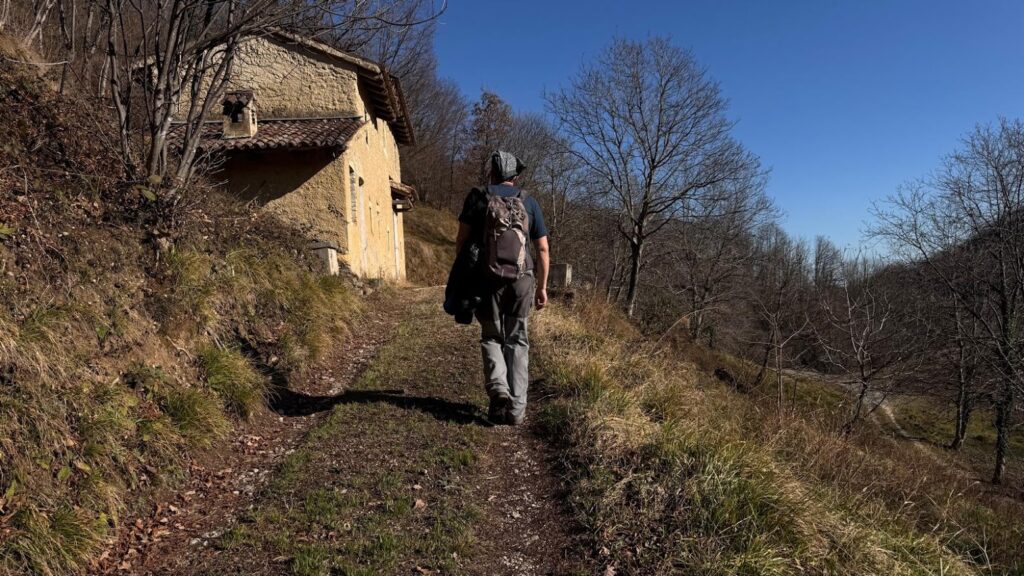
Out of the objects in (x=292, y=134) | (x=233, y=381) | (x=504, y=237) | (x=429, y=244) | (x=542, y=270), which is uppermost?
(x=292, y=134)

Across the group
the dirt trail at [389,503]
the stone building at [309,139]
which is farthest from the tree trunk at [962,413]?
the stone building at [309,139]

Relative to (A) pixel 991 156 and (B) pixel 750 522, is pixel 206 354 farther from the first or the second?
(A) pixel 991 156

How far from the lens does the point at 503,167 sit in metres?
3.83

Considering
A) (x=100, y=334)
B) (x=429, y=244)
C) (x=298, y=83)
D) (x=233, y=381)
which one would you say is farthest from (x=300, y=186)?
(x=429, y=244)

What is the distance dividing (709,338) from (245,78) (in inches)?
1039

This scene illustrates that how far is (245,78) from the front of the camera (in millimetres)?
11695

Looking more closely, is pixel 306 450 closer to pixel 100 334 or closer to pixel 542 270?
pixel 100 334

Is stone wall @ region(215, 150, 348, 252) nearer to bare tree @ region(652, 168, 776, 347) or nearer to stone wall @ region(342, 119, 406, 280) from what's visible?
stone wall @ region(342, 119, 406, 280)

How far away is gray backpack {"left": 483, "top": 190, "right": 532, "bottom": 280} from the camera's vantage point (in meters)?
3.65

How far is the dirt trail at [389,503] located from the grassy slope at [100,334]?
387 mm

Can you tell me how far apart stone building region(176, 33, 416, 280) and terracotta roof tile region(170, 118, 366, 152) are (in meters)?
0.02

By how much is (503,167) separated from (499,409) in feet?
6.23

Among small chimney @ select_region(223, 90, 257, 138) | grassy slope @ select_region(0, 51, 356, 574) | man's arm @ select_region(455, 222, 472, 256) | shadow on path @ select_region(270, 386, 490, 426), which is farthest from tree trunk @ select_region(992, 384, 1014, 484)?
small chimney @ select_region(223, 90, 257, 138)

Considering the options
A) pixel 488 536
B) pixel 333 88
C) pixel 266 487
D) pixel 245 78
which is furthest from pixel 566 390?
pixel 245 78
